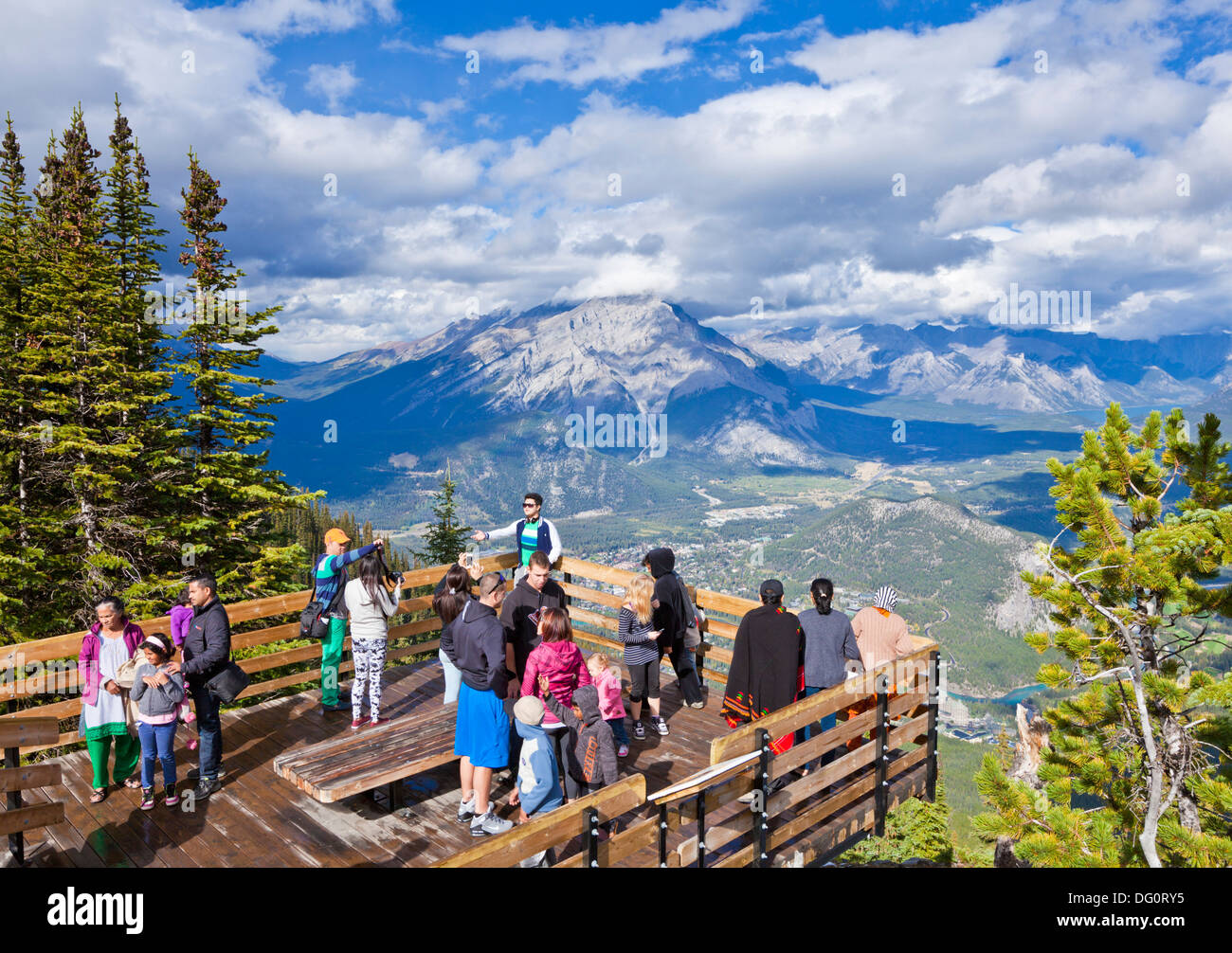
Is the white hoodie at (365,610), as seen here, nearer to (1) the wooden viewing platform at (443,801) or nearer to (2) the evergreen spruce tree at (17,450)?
(1) the wooden viewing platform at (443,801)

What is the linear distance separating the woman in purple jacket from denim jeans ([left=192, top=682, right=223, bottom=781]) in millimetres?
622

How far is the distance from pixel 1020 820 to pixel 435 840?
17.6 ft

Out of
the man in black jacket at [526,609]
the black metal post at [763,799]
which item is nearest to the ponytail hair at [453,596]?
the man in black jacket at [526,609]

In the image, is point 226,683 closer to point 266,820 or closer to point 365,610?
point 266,820

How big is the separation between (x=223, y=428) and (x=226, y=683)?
48.8 ft

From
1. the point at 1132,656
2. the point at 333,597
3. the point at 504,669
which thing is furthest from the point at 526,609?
the point at 1132,656

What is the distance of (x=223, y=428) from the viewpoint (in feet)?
63.6

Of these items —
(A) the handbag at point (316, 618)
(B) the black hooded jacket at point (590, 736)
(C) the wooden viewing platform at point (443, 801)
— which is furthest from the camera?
(A) the handbag at point (316, 618)

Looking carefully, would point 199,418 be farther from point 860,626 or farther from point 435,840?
point 860,626

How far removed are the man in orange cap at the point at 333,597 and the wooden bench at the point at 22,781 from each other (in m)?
2.98

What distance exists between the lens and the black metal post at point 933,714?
738 centimetres
